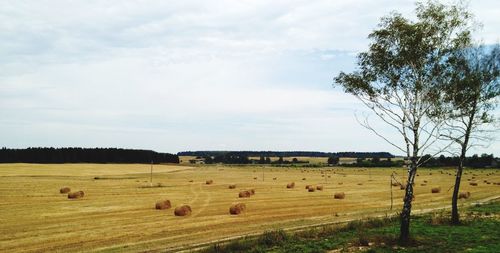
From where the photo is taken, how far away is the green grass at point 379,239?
20.5 metres

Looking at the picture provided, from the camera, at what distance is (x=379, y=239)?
73.7 feet

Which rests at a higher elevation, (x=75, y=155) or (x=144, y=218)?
(x=75, y=155)

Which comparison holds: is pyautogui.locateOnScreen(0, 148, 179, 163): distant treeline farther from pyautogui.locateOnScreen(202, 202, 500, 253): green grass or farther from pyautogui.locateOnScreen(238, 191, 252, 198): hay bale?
pyautogui.locateOnScreen(202, 202, 500, 253): green grass

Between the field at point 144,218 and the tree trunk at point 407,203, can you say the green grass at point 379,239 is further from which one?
the field at point 144,218

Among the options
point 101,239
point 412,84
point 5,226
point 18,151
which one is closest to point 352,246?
point 412,84

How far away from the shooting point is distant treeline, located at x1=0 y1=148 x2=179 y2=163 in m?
143

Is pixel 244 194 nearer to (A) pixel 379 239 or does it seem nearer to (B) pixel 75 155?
(A) pixel 379 239

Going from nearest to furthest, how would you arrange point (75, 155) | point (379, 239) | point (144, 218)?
1. point (379, 239)
2. point (144, 218)
3. point (75, 155)

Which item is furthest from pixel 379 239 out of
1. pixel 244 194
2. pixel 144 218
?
pixel 244 194

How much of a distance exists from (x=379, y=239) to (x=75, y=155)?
14825 cm

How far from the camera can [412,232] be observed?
2481cm

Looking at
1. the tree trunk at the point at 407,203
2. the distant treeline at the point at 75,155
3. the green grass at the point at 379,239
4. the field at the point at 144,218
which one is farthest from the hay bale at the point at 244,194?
the distant treeline at the point at 75,155

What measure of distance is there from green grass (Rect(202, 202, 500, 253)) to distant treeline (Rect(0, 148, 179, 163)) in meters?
137

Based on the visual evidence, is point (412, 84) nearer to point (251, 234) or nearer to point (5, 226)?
point (251, 234)
